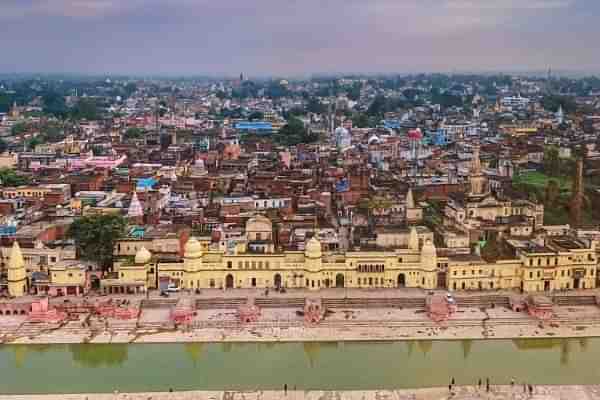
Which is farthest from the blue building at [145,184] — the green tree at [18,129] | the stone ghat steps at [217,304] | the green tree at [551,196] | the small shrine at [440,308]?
the green tree at [18,129]

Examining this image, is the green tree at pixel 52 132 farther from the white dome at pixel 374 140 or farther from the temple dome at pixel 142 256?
the temple dome at pixel 142 256

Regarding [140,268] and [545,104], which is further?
[545,104]

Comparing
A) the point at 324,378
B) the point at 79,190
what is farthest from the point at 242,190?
the point at 324,378

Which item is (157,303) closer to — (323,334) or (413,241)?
(323,334)

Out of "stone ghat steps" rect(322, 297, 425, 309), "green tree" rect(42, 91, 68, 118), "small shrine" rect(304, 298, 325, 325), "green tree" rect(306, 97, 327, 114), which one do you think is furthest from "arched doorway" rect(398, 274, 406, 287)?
"green tree" rect(306, 97, 327, 114)

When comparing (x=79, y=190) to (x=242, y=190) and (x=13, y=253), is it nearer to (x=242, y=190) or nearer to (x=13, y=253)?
(x=242, y=190)

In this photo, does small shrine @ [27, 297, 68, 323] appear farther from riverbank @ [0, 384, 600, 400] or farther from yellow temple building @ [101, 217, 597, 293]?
riverbank @ [0, 384, 600, 400]
